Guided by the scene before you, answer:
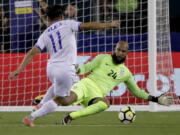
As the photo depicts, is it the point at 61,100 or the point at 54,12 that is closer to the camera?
the point at 54,12

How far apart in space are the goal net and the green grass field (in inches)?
42.9

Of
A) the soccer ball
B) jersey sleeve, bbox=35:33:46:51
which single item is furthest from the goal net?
jersey sleeve, bbox=35:33:46:51

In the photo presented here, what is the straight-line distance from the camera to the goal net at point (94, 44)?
12453 mm

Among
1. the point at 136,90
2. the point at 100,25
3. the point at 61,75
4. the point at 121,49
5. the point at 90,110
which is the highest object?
the point at 100,25

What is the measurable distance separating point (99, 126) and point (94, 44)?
387 centimetres

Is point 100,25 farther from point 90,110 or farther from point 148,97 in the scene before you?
point 148,97

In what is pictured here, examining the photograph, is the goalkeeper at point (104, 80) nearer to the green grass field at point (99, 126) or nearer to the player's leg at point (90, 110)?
the player's leg at point (90, 110)

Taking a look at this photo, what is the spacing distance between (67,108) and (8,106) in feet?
3.51

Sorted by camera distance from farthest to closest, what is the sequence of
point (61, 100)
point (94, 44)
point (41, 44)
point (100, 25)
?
point (94, 44), point (61, 100), point (41, 44), point (100, 25)

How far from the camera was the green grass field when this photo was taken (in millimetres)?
7934

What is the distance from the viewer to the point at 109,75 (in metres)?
10.0

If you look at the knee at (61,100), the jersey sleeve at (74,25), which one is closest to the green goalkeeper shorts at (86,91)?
the knee at (61,100)

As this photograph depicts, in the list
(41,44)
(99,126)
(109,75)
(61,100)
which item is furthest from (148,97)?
(41,44)

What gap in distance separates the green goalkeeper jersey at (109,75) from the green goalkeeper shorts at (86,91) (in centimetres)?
11
